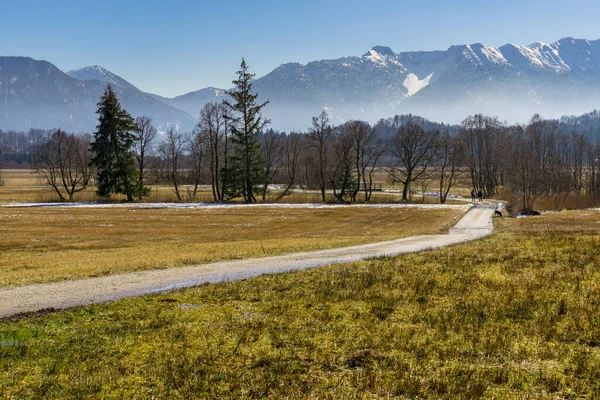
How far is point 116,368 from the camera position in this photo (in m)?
6.35

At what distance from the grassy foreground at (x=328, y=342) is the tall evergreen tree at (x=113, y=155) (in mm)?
54014

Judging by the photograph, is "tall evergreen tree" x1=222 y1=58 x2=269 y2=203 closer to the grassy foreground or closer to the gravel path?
the gravel path

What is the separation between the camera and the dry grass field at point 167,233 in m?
18.4

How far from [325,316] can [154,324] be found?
3485mm

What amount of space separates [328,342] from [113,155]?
6048 centimetres

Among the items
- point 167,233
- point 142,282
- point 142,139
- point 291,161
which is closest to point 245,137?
point 142,139

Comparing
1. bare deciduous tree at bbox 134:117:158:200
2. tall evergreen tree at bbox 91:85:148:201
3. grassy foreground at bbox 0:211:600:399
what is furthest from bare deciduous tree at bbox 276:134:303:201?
grassy foreground at bbox 0:211:600:399

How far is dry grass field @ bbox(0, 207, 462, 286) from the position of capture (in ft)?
60.4

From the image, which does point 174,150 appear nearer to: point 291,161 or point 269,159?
point 269,159

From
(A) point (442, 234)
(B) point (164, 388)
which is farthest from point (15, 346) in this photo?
(A) point (442, 234)

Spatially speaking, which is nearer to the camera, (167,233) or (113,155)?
(167,233)

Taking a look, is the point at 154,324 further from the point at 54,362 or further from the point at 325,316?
the point at 325,316

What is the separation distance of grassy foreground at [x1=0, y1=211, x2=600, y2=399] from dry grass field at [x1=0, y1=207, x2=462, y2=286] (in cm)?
701

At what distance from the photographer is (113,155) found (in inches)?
2389
